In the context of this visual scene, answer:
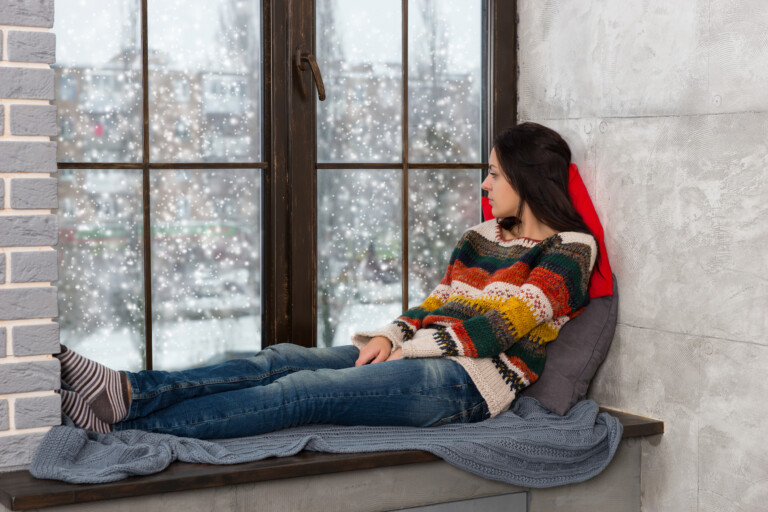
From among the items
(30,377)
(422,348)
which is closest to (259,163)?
(422,348)

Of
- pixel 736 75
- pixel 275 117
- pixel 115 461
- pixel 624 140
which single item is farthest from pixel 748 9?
pixel 115 461

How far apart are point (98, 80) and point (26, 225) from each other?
27.6 inches

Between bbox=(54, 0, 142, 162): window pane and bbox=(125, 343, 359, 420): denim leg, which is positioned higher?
bbox=(54, 0, 142, 162): window pane

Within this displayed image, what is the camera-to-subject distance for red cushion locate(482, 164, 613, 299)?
249 cm

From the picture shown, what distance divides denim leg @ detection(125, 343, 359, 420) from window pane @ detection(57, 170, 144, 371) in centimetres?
40

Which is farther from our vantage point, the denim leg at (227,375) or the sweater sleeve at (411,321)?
the sweater sleeve at (411,321)

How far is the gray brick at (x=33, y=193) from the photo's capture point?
6.13 feet

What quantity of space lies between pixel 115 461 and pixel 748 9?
1811mm

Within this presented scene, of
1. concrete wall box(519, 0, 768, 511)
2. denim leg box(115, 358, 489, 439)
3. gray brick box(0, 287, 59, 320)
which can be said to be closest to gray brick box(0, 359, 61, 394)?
gray brick box(0, 287, 59, 320)

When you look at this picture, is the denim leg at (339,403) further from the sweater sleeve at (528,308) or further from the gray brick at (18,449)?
the gray brick at (18,449)

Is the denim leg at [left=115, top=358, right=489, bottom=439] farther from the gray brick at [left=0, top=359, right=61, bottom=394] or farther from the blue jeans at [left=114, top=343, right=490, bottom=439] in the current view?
the gray brick at [left=0, top=359, right=61, bottom=394]

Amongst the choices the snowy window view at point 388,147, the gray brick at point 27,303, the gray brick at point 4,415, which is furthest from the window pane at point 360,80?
the gray brick at point 4,415

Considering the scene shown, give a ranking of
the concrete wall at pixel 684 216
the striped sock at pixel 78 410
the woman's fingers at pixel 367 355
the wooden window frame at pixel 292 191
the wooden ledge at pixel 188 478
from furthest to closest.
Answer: the wooden window frame at pixel 292 191 < the woman's fingers at pixel 367 355 < the concrete wall at pixel 684 216 < the striped sock at pixel 78 410 < the wooden ledge at pixel 188 478

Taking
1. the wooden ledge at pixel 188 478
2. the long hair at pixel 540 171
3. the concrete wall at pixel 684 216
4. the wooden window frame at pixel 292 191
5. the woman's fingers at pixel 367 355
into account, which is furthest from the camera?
the wooden window frame at pixel 292 191
